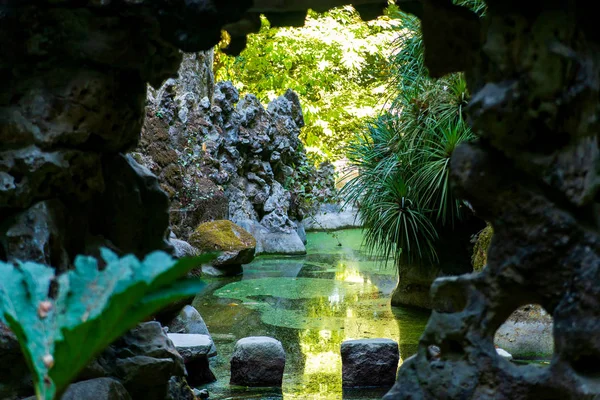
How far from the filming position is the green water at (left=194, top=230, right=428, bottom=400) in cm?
601

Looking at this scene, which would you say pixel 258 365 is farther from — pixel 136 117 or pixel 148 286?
pixel 148 286

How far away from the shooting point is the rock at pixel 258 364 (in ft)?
19.4

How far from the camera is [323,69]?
20.8 metres

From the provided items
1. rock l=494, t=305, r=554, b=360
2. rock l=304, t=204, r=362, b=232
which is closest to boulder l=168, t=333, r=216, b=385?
rock l=494, t=305, r=554, b=360

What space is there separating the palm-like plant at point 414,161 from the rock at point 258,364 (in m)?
3.01

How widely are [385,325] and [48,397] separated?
6878 mm

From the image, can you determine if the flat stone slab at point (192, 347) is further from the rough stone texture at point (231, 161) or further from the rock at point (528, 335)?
the rough stone texture at point (231, 161)

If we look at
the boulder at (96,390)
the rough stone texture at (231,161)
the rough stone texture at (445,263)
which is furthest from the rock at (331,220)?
the boulder at (96,390)

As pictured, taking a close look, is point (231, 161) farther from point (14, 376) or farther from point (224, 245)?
point (14, 376)

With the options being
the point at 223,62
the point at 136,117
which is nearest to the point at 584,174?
the point at 136,117

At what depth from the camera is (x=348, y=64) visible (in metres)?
20.6

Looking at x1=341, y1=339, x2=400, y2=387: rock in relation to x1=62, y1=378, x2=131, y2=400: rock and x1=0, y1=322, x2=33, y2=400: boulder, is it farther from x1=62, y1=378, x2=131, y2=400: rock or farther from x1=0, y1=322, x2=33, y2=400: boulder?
x1=0, y1=322, x2=33, y2=400: boulder

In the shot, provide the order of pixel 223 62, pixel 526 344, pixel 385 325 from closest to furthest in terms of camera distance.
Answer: pixel 526 344 < pixel 385 325 < pixel 223 62

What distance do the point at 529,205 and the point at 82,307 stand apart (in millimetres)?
1915
